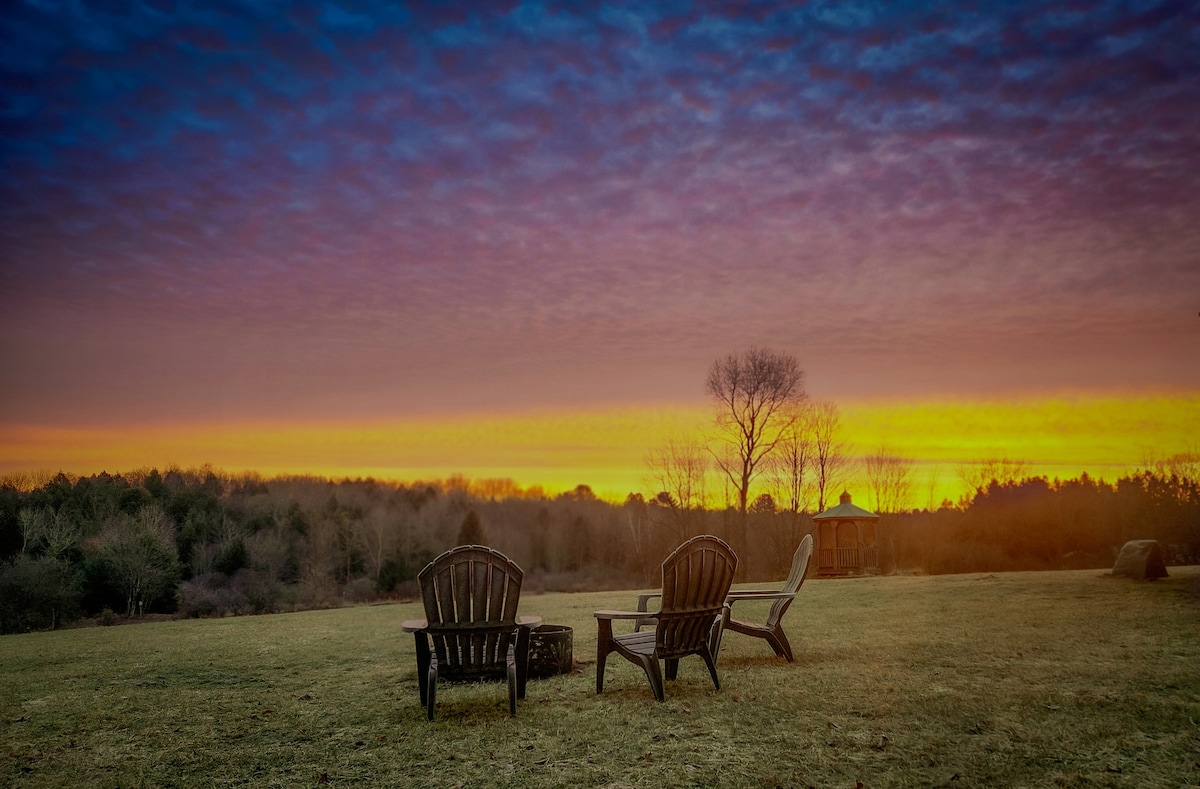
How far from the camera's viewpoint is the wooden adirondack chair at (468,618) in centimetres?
562

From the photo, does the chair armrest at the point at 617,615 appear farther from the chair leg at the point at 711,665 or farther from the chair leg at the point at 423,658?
the chair leg at the point at 423,658

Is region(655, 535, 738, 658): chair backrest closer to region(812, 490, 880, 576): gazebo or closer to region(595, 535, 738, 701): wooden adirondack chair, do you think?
region(595, 535, 738, 701): wooden adirondack chair

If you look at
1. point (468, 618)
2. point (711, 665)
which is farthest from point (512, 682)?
point (711, 665)

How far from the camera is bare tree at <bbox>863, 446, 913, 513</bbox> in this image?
33594mm

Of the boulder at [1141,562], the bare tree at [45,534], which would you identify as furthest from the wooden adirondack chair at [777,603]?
→ the bare tree at [45,534]

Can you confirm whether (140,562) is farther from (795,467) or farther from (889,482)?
(889,482)

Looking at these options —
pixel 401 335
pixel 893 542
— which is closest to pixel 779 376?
pixel 893 542

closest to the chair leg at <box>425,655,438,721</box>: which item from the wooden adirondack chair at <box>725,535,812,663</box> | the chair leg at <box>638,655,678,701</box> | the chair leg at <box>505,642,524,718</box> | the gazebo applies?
the chair leg at <box>505,642,524,718</box>

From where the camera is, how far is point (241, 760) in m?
4.78

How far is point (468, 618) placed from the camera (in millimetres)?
5660

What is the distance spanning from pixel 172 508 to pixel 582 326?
26.4 m

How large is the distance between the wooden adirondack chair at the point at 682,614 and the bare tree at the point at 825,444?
23.9 metres

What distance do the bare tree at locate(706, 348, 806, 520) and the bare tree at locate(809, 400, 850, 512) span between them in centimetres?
140

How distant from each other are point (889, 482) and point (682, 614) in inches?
1233
